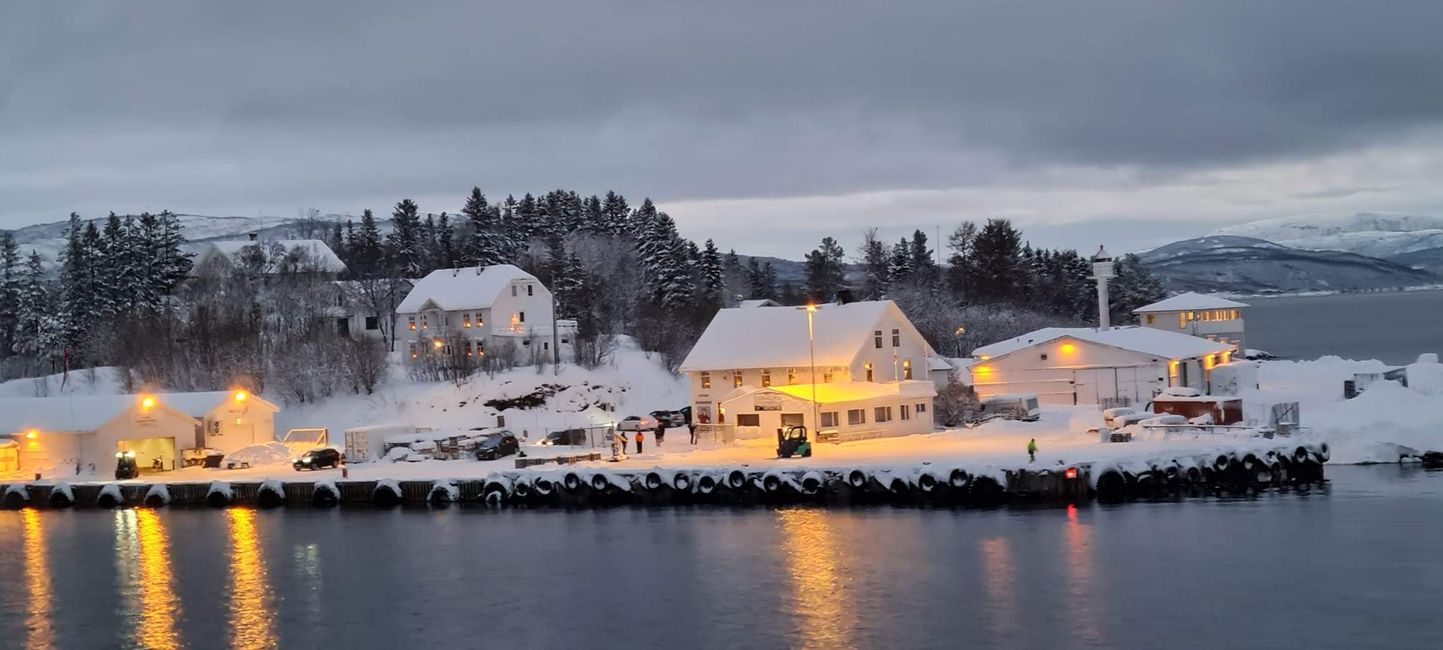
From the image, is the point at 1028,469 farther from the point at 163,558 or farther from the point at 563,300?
the point at 563,300

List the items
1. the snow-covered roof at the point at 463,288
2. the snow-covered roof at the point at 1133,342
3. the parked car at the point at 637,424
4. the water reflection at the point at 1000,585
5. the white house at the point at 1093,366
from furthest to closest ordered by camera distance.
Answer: the snow-covered roof at the point at 463,288 → the snow-covered roof at the point at 1133,342 → the white house at the point at 1093,366 → the parked car at the point at 637,424 → the water reflection at the point at 1000,585

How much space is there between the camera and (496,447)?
53.6 metres

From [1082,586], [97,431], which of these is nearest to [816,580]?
[1082,586]

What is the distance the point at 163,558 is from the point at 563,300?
5733 centimetres

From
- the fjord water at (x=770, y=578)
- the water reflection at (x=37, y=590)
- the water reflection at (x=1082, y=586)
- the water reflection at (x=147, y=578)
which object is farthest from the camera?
the water reflection at (x=147, y=578)

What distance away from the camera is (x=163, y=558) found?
39219 mm

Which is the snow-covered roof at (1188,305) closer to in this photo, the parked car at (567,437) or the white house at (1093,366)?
the white house at (1093,366)

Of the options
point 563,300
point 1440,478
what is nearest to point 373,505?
point 1440,478

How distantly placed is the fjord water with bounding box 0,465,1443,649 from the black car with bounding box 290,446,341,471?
7841 millimetres

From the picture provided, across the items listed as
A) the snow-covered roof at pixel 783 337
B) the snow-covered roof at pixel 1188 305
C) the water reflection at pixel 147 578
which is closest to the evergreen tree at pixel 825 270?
the snow-covered roof at pixel 1188 305

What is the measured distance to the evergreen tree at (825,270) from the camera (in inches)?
4934

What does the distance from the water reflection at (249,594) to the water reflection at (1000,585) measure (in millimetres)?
15073

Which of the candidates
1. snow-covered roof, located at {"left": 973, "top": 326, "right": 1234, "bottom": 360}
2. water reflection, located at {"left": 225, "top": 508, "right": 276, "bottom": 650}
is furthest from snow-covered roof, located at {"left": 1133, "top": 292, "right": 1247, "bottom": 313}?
water reflection, located at {"left": 225, "top": 508, "right": 276, "bottom": 650}

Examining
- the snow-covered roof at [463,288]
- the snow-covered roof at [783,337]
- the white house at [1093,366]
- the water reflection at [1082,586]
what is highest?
the snow-covered roof at [463,288]
